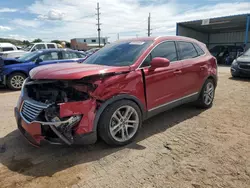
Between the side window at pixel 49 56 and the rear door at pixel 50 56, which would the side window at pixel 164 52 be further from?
the side window at pixel 49 56

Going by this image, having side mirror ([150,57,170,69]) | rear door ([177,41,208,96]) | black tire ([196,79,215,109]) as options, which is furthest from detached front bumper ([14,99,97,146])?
black tire ([196,79,215,109])

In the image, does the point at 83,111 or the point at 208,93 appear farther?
the point at 208,93

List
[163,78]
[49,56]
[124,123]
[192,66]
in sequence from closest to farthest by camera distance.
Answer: [124,123] → [163,78] → [192,66] → [49,56]

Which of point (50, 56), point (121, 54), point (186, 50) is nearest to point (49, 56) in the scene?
point (50, 56)

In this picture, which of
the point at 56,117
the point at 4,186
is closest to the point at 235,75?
the point at 56,117

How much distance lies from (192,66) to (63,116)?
9.66ft

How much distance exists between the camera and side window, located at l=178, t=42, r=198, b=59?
4357 millimetres

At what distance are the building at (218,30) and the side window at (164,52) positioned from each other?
1889 centimetres

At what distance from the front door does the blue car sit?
4956mm

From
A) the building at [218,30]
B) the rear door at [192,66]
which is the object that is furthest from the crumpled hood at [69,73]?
the building at [218,30]

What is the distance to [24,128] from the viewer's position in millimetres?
2924

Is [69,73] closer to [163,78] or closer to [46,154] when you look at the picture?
[46,154]

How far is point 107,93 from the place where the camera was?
117 inches

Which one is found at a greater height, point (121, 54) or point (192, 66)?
point (121, 54)
